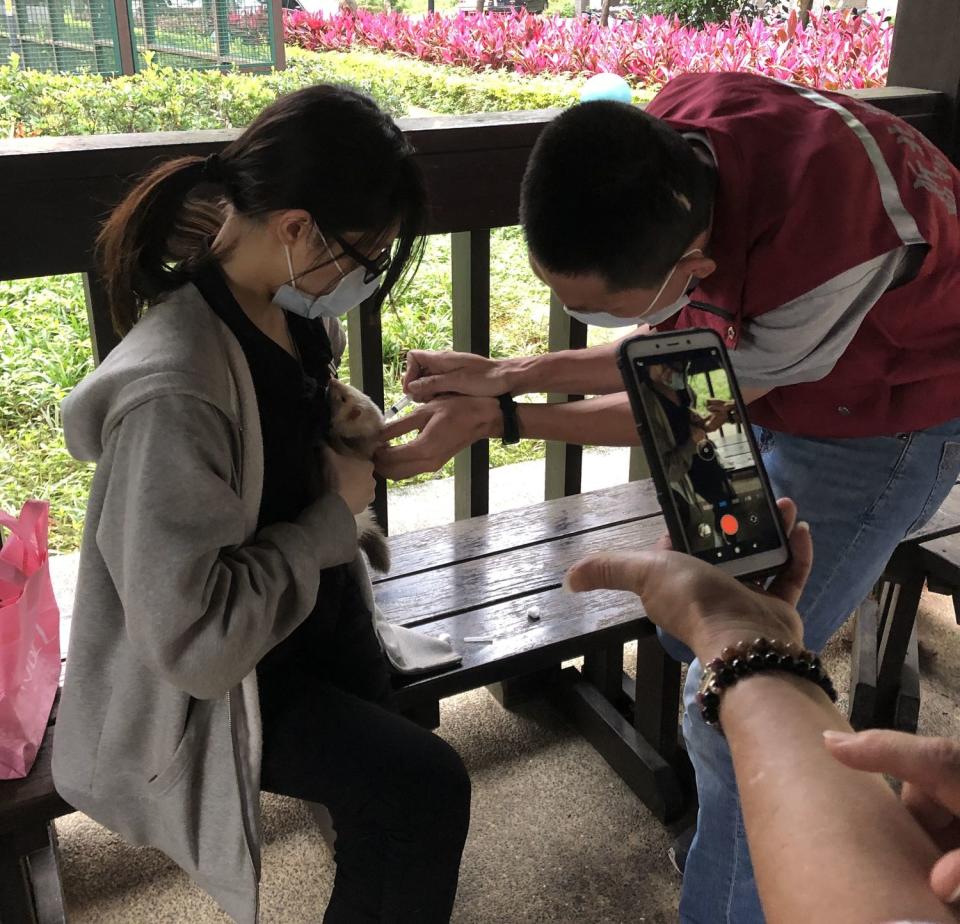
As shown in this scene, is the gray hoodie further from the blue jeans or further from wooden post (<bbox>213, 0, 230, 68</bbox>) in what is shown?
wooden post (<bbox>213, 0, 230, 68</bbox>)

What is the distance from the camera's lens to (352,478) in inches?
71.3

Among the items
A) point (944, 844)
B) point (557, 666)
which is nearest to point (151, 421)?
point (944, 844)

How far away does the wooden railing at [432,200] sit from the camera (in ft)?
6.04

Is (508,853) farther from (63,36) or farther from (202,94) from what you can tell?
(63,36)

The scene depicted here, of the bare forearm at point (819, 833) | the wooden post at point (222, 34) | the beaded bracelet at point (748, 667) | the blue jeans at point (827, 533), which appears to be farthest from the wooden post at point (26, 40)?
the bare forearm at point (819, 833)

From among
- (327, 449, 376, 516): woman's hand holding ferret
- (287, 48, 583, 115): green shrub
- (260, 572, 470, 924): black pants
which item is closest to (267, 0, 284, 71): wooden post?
(287, 48, 583, 115): green shrub

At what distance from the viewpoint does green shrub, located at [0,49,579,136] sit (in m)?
4.73

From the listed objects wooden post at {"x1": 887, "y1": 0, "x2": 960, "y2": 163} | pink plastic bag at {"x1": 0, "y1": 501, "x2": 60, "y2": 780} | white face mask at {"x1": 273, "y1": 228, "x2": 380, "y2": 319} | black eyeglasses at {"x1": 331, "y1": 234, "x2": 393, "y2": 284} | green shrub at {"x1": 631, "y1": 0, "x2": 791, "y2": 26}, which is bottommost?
pink plastic bag at {"x1": 0, "y1": 501, "x2": 60, "y2": 780}

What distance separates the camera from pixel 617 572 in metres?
1.31

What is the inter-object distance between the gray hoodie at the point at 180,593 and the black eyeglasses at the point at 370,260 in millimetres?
237

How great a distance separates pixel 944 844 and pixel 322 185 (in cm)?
122

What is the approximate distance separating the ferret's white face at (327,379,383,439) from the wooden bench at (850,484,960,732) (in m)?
1.52

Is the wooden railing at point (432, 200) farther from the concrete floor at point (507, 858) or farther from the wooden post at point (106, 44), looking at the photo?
the wooden post at point (106, 44)

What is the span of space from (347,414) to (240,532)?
44cm
